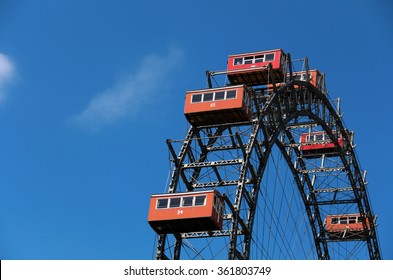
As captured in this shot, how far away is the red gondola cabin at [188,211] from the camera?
2037 inches

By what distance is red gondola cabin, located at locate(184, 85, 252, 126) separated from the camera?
5659cm

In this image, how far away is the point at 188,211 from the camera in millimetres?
52000

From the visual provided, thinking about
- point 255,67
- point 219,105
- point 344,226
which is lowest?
point 219,105

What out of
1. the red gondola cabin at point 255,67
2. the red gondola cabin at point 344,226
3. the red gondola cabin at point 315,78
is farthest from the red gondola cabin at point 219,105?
the red gondola cabin at point 344,226

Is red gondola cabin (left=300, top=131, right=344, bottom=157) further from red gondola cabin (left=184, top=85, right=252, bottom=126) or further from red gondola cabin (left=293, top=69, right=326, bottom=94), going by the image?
red gondola cabin (left=184, top=85, right=252, bottom=126)

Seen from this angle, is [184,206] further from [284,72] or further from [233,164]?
[284,72]

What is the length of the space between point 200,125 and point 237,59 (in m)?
7.10

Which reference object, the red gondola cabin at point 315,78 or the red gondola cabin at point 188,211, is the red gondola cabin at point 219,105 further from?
the red gondola cabin at point 315,78

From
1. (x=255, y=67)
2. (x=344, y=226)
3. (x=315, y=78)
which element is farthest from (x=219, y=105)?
(x=344, y=226)

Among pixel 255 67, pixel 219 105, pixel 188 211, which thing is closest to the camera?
pixel 188 211

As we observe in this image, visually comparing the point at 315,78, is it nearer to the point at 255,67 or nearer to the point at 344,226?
the point at 255,67

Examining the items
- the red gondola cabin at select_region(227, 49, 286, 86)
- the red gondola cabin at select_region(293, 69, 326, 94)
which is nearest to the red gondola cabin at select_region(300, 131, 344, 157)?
the red gondola cabin at select_region(293, 69, 326, 94)

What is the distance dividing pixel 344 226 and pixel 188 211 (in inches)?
1632

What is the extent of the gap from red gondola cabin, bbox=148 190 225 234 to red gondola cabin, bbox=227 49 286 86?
502 inches
